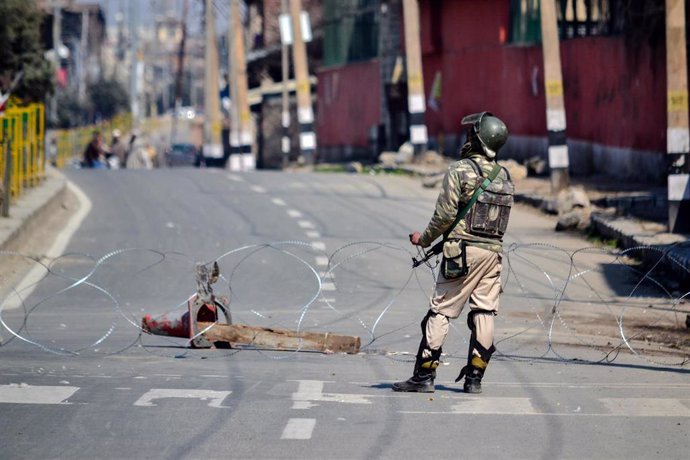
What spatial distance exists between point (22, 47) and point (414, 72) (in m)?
9.45

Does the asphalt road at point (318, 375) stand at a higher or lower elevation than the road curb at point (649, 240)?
lower

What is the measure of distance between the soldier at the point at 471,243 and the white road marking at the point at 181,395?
3.80 feet

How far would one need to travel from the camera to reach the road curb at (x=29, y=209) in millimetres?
17203

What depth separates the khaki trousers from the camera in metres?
8.52

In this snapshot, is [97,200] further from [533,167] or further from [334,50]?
[334,50]

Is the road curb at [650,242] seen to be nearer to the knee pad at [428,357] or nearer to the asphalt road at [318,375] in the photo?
the asphalt road at [318,375]

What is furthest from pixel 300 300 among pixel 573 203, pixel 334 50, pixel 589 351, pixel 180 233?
pixel 334 50

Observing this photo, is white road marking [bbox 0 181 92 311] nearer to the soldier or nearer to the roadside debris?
the roadside debris

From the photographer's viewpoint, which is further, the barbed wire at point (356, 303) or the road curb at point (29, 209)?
the road curb at point (29, 209)

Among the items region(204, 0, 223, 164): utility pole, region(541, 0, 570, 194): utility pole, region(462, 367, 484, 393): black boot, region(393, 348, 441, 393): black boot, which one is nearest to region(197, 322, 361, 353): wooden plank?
region(393, 348, 441, 393): black boot

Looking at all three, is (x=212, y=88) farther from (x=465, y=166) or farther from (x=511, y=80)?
(x=465, y=166)

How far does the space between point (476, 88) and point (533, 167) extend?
32.7 feet

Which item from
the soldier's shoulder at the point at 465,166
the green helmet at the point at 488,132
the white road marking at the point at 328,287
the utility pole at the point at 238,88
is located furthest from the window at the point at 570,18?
the soldier's shoulder at the point at 465,166

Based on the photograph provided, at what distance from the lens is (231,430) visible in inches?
289
